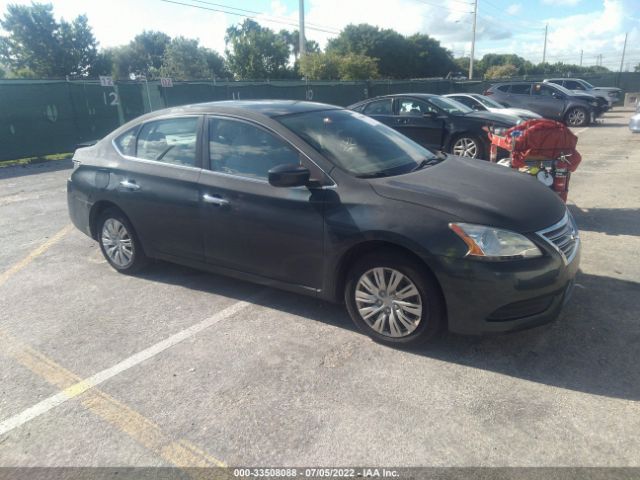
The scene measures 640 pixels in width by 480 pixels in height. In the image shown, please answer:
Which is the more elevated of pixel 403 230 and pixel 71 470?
pixel 403 230

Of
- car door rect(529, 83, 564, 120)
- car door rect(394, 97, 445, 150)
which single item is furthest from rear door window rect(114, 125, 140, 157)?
car door rect(529, 83, 564, 120)

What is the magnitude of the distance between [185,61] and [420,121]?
66.9 metres

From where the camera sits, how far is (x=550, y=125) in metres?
5.76

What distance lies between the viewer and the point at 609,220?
20.7 ft

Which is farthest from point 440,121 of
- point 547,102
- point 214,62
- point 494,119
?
point 214,62

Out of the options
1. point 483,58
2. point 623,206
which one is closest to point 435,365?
point 623,206

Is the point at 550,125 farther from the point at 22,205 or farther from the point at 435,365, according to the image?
the point at 22,205

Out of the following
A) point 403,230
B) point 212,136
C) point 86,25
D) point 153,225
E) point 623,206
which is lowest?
point 623,206

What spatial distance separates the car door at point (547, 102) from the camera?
1875cm

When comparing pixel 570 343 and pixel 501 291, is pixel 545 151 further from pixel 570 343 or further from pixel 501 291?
pixel 501 291

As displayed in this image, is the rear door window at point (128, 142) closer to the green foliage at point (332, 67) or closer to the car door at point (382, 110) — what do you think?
the car door at point (382, 110)

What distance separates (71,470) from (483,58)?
5140 inches

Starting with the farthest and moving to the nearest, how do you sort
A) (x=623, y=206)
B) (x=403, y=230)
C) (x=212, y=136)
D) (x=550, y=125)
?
(x=623, y=206), (x=550, y=125), (x=212, y=136), (x=403, y=230)

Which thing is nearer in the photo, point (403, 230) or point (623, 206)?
point (403, 230)
